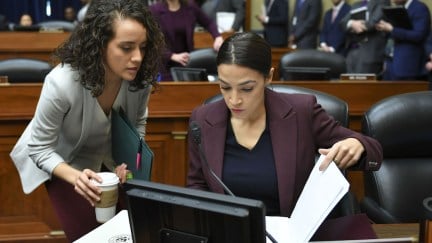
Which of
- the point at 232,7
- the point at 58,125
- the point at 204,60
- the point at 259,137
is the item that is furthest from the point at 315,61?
the point at 232,7

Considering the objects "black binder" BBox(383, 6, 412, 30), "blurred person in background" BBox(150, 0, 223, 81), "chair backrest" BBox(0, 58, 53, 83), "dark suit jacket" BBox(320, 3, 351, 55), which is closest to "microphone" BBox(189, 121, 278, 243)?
"chair backrest" BBox(0, 58, 53, 83)

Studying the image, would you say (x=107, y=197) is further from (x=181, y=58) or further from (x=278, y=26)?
(x=278, y=26)

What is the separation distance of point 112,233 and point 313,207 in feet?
1.49

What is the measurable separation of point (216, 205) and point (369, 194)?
43.9 inches

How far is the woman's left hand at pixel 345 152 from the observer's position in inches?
48.7

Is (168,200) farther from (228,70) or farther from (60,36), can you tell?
(60,36)

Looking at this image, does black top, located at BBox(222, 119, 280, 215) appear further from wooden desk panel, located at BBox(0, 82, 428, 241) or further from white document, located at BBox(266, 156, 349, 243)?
wooden desk panel, located at BBox(0, 82, 428, 241)

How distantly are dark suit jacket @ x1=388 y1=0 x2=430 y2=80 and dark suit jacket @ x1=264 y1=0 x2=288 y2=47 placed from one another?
2278 millimetres

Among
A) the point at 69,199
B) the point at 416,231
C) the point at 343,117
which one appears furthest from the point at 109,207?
the point at 343,117

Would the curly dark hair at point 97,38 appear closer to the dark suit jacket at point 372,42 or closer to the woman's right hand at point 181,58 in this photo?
the woman's right hand at point 181,58

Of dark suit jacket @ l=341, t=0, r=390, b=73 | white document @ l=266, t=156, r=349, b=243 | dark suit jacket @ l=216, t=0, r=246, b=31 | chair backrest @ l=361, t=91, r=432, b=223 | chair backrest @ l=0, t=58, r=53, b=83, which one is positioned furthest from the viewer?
dark suit jacket @ l=216, t=0, r=246, b=31

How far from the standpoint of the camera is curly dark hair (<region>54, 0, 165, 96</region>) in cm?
152

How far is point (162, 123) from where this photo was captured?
2496mm

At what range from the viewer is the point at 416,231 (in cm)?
128
